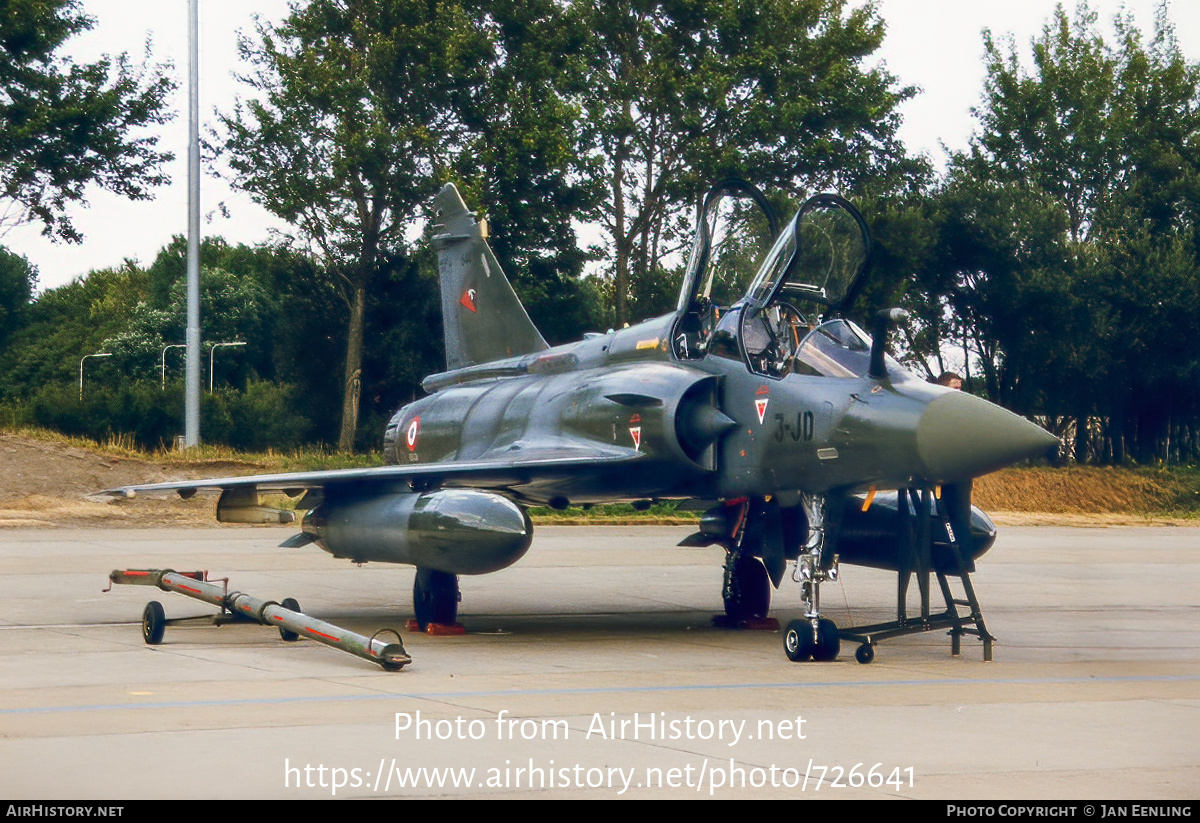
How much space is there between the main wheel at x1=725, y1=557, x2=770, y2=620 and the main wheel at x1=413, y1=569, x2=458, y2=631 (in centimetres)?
273

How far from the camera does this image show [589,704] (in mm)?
7469

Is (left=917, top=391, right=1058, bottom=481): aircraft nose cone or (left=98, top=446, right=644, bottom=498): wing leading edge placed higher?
(left=917, top=391, right=1058, bottom=481): aircraft nose cone

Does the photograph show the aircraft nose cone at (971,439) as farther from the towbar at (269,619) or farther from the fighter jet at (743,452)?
the towbar at (269,619)

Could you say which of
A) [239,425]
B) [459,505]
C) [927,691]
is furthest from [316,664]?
[239,425]

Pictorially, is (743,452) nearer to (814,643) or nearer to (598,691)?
(814,643)

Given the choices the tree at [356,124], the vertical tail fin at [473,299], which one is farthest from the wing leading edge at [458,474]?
the tree at [356,124]

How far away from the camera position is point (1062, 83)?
157 ft

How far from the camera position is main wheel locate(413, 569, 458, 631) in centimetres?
1151

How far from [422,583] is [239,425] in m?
32.8

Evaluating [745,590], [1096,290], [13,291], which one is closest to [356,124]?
[1096,290]

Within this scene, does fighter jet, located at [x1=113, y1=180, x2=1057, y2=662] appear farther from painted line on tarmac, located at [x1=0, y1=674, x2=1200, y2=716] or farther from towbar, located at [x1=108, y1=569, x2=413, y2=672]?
painted line on tarmac, located at [x1=0, y1=674, x2=1200, y2=716]

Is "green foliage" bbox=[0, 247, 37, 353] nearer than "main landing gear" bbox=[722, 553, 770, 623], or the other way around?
"main landing gear" bbox=[722, 553, 770, 623]

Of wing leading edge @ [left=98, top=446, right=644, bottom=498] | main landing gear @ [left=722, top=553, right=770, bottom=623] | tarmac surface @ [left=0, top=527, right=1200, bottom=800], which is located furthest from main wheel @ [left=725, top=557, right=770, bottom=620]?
wing leading edge @ [left=98, top=446, right=644, bottom=498]

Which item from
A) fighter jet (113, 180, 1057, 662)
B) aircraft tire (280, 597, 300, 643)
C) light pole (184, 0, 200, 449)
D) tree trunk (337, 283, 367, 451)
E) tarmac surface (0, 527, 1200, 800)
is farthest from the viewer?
tree trunk (337, 283, 367, 451)
